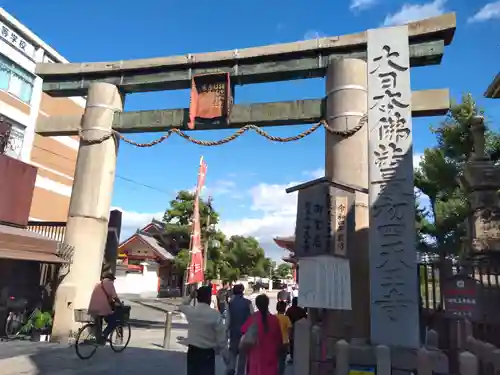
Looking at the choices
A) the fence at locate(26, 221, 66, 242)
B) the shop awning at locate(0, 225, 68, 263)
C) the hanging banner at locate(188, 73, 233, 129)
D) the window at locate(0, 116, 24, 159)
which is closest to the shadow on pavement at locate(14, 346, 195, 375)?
the shop awning at locate(0, 225, 68, 263)

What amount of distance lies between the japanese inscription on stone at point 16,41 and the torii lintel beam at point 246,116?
13821 millimetres

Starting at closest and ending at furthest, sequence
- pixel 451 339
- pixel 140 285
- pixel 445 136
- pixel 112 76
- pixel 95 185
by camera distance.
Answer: pixel 451 339 < pixel 95 185 < pixel 112 76 < pixel 445 136 < pixel 140 285

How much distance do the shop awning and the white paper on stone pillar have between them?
24.2 feet

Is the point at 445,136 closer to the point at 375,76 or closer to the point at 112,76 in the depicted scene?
the point at 375,76

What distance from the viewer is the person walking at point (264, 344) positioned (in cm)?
512

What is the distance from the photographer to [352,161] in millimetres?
9391

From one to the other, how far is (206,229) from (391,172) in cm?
2715

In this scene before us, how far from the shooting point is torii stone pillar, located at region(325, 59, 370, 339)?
8.34m

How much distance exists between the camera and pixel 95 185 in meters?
11.8

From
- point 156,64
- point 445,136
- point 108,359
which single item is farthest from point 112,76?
point 445,136

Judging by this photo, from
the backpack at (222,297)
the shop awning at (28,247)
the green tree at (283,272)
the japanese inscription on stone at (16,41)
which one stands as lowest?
the backpack at (222,297)

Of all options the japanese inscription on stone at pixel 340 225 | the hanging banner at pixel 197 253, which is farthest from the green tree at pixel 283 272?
the japanese inscription on stone at pixel 340 225

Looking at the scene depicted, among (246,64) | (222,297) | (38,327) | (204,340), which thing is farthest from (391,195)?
(222,297)

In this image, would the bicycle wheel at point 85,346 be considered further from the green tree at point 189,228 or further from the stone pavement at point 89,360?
the green tree at point 189,228
